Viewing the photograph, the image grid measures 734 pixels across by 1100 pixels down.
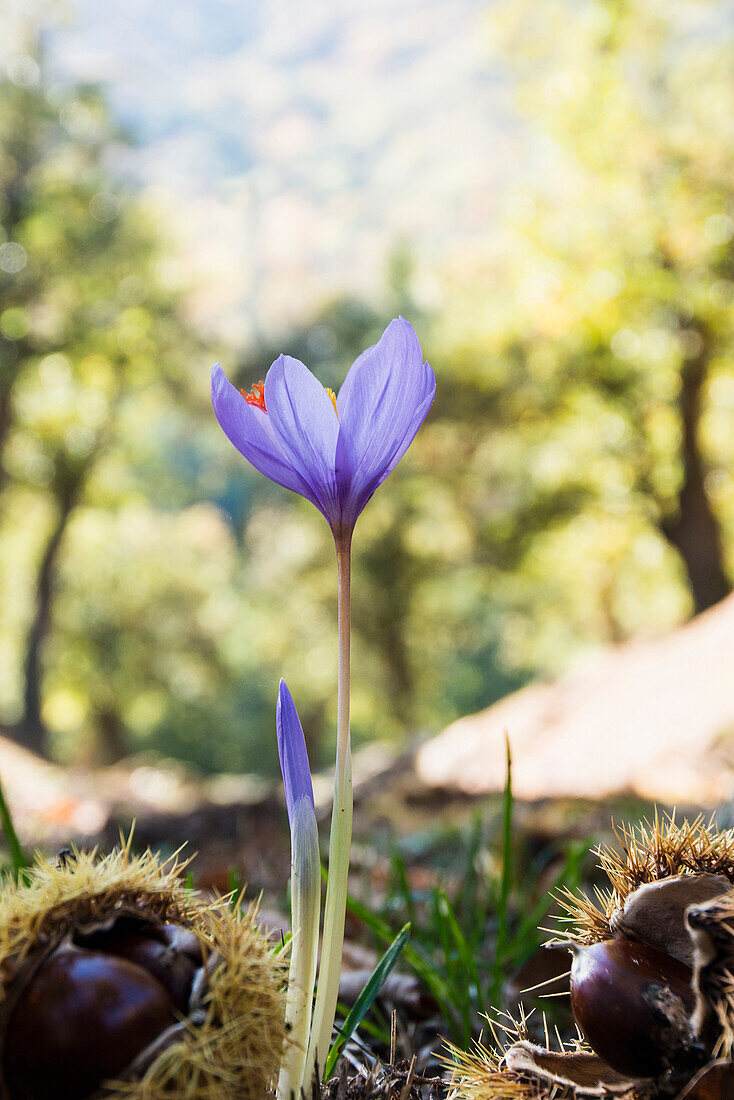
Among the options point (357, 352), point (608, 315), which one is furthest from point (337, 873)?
point (357, 352)

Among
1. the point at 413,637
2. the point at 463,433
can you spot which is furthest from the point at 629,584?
the point at 463,433

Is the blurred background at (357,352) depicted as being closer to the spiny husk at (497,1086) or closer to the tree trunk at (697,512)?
the tree trunk at (697,512)

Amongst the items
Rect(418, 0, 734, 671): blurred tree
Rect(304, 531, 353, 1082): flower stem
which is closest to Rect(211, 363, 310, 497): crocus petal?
Rect(304, 531, 353, 1082): flower stem

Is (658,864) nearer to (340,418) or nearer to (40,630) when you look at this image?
(340,418)

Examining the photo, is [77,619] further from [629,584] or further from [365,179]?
[365,179]

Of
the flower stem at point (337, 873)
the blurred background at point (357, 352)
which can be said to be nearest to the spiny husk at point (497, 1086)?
the flower stem at point (337, 873)
